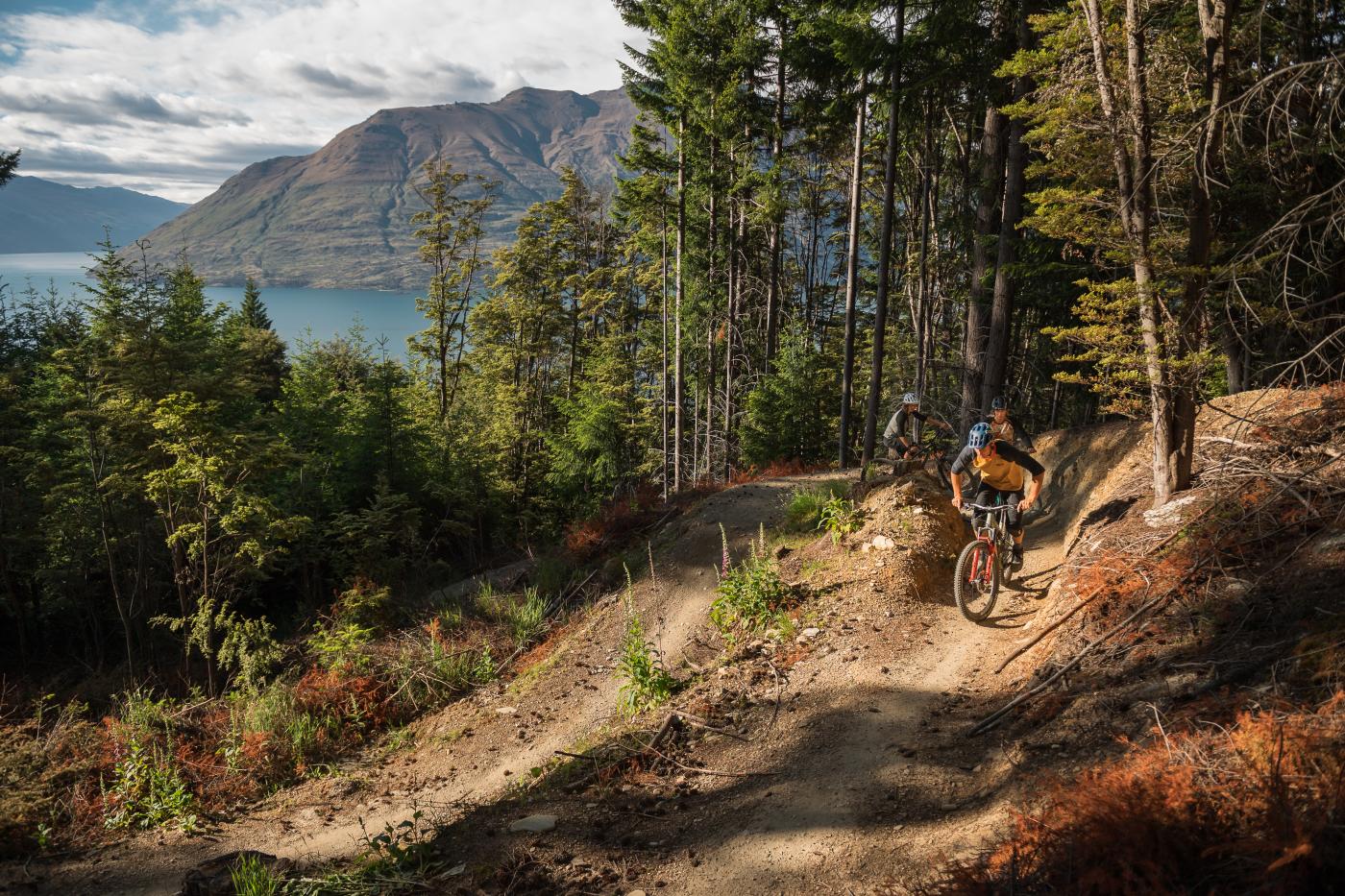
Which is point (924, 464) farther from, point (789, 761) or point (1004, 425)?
point (789, 761)

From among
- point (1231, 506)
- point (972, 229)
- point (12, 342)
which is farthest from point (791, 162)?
point (12, 342)

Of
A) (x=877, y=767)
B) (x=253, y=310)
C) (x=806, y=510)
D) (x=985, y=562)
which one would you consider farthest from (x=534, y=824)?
(x=253, y=310)

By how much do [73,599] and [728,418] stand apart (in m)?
21.7

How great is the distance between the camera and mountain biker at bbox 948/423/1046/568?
7926 millimetres

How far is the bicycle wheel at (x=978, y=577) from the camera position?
25.8 feet

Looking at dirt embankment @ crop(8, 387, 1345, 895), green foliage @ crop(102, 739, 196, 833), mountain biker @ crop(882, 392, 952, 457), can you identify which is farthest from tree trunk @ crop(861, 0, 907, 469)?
green foliage @ crop(102, 739, 196, 833)

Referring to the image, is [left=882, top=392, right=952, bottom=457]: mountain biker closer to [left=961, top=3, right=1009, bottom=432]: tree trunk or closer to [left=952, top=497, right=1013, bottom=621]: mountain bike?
[left=952, top=497, right=1013, bottom=621]: mountain bike

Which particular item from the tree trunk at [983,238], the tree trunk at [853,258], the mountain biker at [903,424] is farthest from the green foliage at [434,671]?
the tree trunk at [853,258]

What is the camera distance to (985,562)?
8062 millimetres

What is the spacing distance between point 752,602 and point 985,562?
2923mm

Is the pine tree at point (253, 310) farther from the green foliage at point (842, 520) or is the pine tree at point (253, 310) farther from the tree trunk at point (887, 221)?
the green foliage at point (842, 520)

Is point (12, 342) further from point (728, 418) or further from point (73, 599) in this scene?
point (728, 418)

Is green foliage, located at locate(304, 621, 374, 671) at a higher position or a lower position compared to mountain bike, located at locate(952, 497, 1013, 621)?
lower

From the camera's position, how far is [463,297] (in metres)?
35.9
